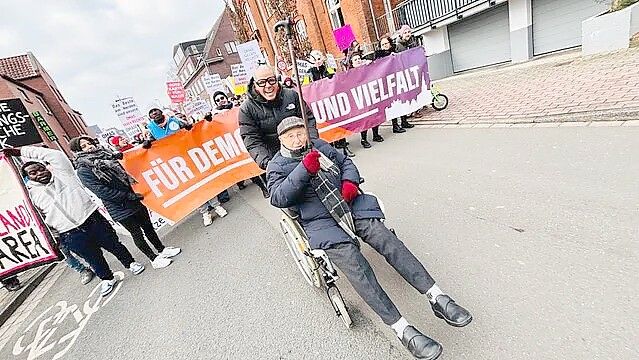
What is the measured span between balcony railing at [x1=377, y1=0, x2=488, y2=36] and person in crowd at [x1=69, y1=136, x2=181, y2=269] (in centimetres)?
Answer: 1165

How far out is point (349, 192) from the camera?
2.29 metres

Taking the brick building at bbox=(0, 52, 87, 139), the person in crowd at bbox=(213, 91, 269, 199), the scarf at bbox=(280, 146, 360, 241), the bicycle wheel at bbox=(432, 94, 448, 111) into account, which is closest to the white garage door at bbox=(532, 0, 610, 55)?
the bicycle wheel at bbox=(432, 94, 448, 111)

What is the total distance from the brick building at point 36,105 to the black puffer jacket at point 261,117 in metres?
6.27

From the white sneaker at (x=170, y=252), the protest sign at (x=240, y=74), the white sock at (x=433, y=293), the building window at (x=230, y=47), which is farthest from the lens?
the building window at (x=230, y=47)

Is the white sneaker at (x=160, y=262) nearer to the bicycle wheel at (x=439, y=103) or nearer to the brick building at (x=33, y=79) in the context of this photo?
the bicycle wheel at (x=439, y=103)

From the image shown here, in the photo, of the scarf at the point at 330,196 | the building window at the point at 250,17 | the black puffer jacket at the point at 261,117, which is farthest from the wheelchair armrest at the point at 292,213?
the building window at the point at 250,17

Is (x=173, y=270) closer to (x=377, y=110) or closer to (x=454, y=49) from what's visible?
(x=377, y=110)

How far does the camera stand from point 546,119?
4.50 metres

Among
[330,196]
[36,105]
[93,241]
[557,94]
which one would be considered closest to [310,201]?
[330,196]

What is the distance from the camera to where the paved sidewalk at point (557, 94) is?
425cm

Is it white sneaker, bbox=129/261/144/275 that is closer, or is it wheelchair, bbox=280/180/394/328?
wheelchair, bbox=280/180/394/328

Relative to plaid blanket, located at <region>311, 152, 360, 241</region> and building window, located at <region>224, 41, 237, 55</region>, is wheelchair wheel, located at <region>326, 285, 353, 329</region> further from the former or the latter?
building window, located at <region>224, 41, 237, 55</region>

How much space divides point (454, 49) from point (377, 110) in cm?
881

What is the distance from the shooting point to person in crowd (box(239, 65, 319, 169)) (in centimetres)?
296
